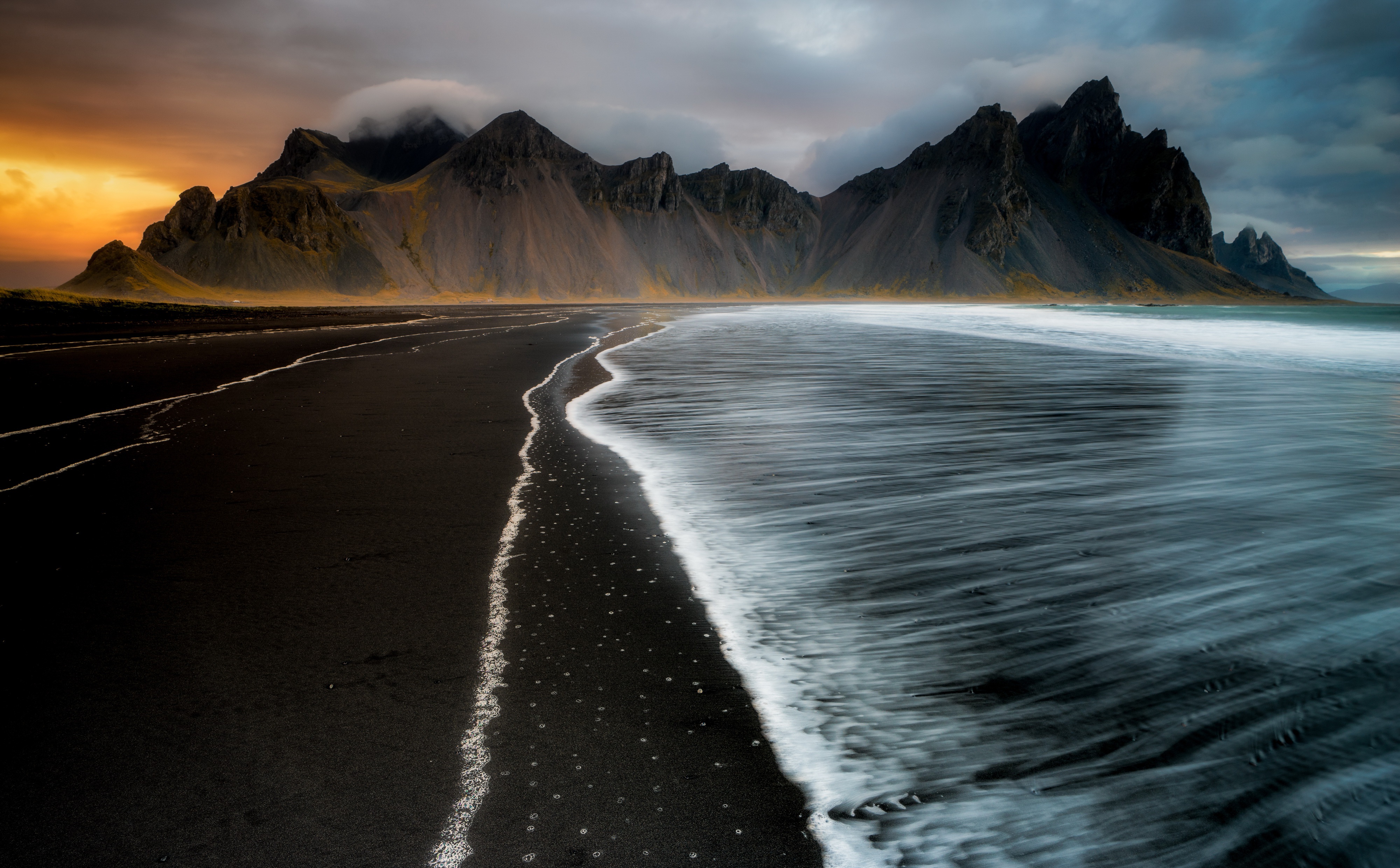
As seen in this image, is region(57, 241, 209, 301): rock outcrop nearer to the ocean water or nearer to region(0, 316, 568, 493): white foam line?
region(0, 316, 568, 493): white foam line

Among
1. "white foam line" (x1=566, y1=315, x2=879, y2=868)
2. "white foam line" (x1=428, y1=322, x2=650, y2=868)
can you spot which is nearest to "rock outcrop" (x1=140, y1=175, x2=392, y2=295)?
"white foam line" (x1=428, y1=322, x2=650, y2=868)

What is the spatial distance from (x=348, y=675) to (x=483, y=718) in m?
0.82

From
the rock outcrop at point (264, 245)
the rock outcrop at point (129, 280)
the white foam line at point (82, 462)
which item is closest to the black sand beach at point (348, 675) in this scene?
the white foam line at point (82, 462)

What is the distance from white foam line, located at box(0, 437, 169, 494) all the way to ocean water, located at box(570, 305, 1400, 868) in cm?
538

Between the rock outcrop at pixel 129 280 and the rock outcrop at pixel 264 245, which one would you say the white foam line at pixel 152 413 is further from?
the rock outcrop at pixel 264 245

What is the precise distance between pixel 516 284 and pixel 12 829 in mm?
186134

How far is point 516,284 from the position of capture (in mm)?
179375

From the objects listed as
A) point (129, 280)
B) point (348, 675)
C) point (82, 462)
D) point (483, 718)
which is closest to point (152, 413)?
point (82, 462)

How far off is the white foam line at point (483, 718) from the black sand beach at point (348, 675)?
4 centimetres

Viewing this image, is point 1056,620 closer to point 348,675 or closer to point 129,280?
point 348,675

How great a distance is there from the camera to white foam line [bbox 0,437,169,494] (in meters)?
6.82

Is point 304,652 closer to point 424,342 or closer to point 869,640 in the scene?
point 869,640

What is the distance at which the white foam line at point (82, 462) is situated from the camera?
682cm

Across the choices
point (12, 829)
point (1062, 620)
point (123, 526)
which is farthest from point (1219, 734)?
point (123, 526)
